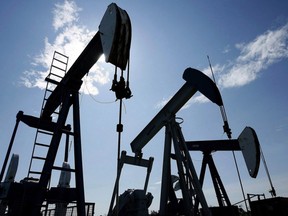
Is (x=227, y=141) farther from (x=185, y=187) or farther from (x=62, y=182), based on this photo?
(x=62, y=182)

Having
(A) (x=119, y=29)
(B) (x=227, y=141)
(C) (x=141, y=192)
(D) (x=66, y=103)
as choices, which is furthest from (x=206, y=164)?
(A) (x=119, y=29)

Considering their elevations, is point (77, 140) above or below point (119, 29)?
below

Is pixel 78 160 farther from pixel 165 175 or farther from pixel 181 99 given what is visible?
pixel 181 99

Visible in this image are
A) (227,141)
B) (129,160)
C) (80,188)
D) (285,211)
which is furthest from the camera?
(227,141)

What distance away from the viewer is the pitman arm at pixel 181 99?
8156 millimetres

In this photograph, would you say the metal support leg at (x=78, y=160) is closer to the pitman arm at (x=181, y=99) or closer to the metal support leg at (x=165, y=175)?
the metal support leg at (x=165, y=175)

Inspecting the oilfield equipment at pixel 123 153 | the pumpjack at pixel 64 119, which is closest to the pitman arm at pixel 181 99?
the oilfield equipment at pixel 123 153

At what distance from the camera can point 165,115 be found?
957cm

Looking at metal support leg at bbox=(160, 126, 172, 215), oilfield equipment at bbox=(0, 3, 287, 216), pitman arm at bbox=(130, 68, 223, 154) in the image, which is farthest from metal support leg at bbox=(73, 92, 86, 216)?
pitman arm at bbox=(130, 68, 223, 154)

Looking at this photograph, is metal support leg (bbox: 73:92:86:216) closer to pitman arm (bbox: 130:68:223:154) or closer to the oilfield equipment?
the oilfield equipment

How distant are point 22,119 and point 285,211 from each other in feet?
30.3

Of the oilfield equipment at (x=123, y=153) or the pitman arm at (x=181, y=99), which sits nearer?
the oilfield equipment at (x=123, y=153)

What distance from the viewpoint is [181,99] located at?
9.05m

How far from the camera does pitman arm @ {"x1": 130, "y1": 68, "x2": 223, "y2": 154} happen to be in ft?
26.8
